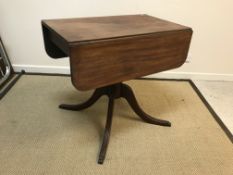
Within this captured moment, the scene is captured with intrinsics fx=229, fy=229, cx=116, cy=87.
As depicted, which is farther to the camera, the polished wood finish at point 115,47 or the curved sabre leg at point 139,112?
the curved sabre leg at point 139,112

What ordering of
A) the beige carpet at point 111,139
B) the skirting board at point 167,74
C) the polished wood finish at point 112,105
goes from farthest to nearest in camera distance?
the skirting board at point 167,74 → the polished wood finish at point 112,105 → the beige carpet at point 111,139

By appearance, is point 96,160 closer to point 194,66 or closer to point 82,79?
point 82,79

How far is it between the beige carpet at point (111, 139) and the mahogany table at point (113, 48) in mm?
134

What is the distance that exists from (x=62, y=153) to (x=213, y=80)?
1701 mm

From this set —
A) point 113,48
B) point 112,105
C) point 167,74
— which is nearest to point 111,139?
point 112,105

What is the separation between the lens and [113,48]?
1.08 m

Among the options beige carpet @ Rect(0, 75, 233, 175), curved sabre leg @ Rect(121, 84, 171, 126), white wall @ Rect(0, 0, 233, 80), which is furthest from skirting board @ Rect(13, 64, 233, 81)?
curved sabre leg @ Rect(121, 84, 171, 126)

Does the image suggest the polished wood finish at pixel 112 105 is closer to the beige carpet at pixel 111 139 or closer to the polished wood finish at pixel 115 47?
the beige carpet at pixel 111 139

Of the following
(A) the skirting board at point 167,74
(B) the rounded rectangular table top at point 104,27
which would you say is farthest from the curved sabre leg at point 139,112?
(A) the skirting board at point 167,74

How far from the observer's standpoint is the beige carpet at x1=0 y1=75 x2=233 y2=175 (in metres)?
1.30

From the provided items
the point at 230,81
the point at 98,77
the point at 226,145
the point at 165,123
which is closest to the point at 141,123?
the point at 165,123

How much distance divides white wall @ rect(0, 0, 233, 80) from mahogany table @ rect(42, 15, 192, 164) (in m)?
0.59

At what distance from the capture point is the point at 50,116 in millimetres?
Answer: 1675

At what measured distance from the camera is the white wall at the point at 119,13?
197 centimetres
